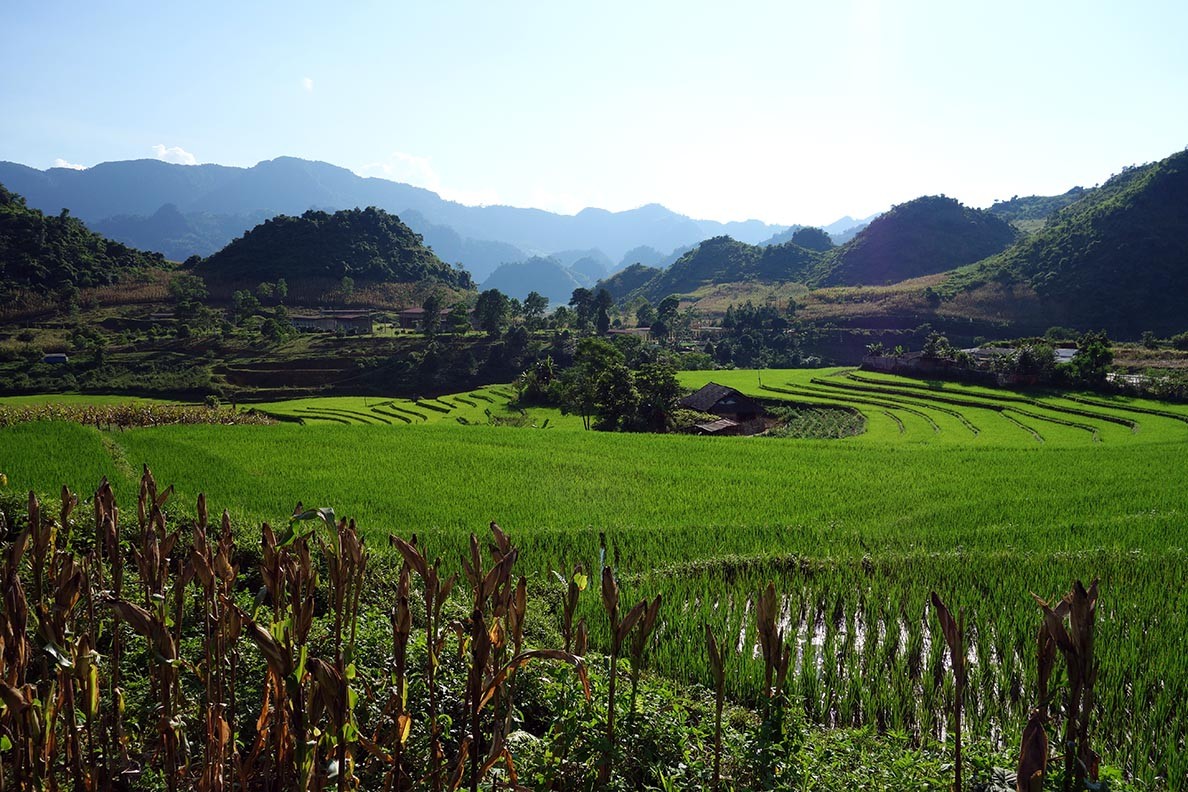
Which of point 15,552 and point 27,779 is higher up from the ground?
point 15,552

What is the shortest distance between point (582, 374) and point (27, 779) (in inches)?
1508

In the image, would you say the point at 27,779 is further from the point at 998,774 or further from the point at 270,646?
the point at 998,774

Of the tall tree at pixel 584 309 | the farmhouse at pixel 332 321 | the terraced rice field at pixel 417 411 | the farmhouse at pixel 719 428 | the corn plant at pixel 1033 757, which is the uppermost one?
the tall tree at pixel 584 309

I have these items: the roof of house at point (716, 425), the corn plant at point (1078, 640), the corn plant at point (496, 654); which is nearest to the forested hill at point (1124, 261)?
the roof of house at point (716, 425)

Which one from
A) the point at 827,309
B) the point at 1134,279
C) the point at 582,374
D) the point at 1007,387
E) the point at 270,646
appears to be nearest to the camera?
the point at 270,646

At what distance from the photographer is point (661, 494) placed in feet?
39.3

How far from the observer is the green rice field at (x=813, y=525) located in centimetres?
522

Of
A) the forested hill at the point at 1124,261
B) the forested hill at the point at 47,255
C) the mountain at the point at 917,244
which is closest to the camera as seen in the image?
the forested hill at the point at 1124,261

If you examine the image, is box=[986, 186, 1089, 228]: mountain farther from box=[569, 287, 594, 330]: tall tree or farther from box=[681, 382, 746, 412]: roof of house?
box=[681, 382, 746, 412]: roof of house

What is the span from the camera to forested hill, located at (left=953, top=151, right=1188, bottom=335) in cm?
6056

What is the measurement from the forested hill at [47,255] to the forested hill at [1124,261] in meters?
96.0

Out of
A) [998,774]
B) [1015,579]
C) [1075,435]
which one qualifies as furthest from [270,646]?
[1075,435]

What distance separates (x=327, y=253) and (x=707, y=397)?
6490 cm

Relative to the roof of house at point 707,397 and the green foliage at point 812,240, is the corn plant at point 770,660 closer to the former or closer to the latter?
the roof of house at point 707,397
